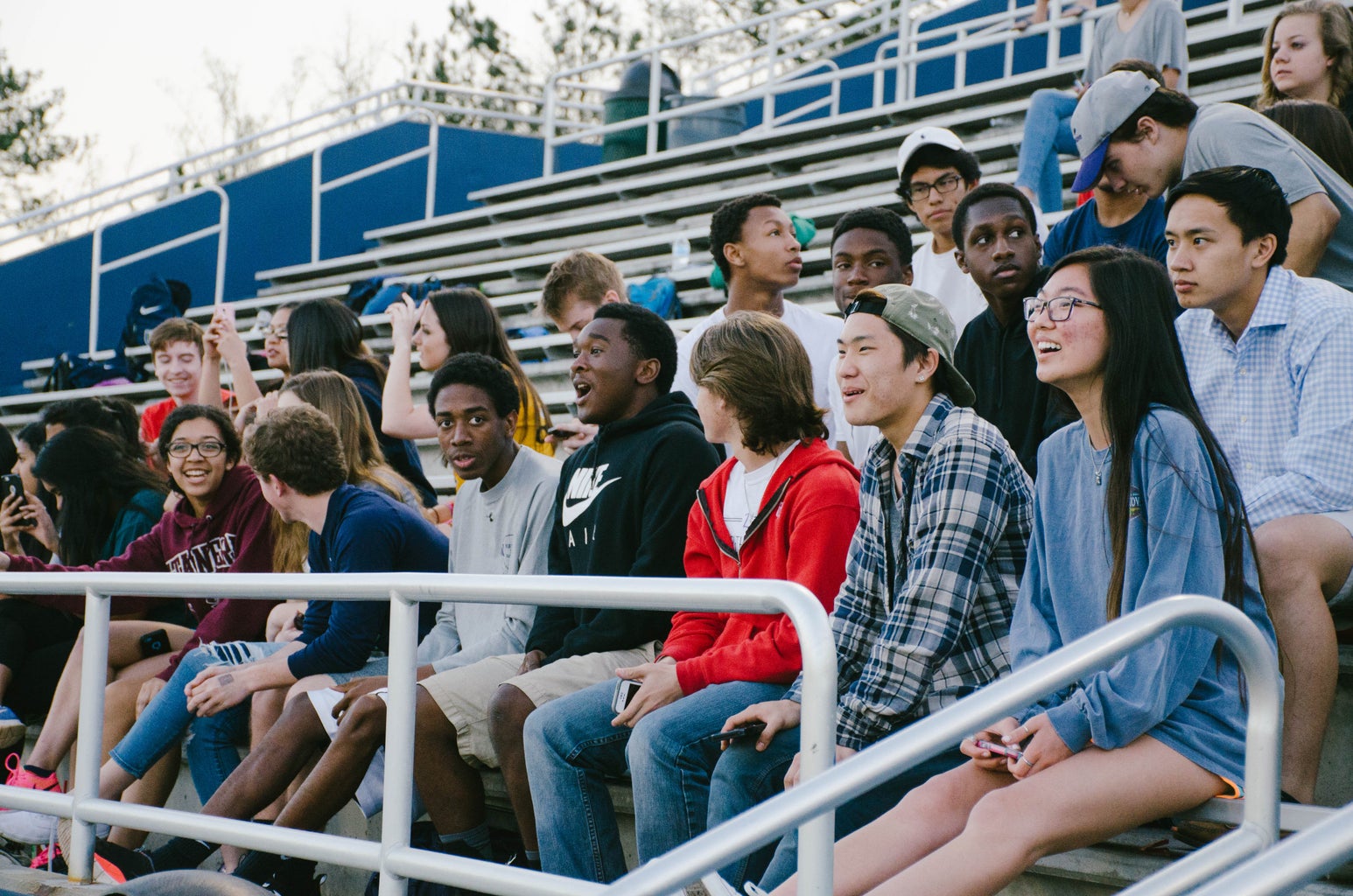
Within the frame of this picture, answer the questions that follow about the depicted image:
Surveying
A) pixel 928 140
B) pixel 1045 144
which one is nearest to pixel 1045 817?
pixel 928 140

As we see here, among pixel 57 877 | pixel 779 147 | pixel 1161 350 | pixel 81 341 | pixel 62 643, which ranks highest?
pixel 779 147

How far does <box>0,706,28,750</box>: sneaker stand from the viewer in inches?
209

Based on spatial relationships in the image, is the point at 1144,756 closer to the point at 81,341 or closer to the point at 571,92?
the point at 81,341

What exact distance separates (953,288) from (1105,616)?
90.7 inches

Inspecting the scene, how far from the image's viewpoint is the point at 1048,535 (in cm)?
276

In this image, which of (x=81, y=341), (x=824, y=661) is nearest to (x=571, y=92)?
(x=81, y=341)

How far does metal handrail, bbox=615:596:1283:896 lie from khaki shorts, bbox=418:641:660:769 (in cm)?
158

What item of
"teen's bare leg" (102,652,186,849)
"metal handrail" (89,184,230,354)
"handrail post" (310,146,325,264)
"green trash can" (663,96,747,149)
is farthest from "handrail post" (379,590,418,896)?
"green trash can" (663,96,747,149)

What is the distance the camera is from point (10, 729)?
17.5ft

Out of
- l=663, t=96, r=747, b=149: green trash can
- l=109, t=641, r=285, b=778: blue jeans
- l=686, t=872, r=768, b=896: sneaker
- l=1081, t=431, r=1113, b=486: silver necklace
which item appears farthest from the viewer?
l=663, t=96, r=747, b=149: green trash can

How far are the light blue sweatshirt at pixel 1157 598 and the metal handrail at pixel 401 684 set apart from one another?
594mm

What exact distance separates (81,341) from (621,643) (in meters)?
10.3

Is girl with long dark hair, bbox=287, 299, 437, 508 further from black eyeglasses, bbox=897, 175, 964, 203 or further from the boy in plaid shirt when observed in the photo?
the boy in plaid shirt

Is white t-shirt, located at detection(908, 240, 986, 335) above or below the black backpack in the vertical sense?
below
